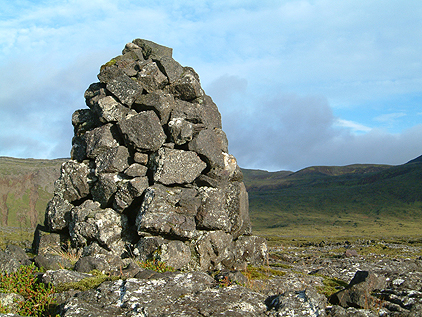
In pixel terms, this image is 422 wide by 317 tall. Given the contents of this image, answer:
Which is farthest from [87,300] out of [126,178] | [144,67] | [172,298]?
[144,67]

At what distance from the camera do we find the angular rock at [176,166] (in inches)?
789

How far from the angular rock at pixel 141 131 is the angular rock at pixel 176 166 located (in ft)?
2.53

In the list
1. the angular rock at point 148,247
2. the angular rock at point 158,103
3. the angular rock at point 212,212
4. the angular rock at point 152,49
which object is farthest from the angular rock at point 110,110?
the angular rock at point 148,247

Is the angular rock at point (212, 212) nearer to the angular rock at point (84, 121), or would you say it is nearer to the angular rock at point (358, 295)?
the angular rock at point (358, 295)

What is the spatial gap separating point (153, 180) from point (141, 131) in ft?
9.48

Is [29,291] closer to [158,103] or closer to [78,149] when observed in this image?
[158,103]

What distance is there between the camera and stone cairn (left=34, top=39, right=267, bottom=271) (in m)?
18.7

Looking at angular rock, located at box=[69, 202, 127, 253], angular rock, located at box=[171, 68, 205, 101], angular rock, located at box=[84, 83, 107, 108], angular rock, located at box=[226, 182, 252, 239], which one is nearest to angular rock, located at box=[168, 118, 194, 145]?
angular rock, located at box=[171, 68, 205, 101]

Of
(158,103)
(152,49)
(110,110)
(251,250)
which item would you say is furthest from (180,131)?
(251,250)

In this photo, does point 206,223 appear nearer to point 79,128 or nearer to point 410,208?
point 79,128

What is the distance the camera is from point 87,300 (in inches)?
407

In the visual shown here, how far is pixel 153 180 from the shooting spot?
66.9 feet

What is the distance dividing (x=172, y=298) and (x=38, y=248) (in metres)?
13.9

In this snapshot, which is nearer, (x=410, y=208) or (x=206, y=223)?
(x=206, y=223)
